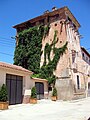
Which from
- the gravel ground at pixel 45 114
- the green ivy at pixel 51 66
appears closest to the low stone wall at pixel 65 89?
the green ivy at pixel 51 66

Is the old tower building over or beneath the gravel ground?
over

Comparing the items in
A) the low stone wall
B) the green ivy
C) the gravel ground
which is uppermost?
the green ivy

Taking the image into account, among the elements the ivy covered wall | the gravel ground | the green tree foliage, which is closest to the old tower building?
the ivy covered wall

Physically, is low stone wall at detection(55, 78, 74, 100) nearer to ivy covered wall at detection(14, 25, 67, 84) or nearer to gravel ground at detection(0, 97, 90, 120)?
ivy covered wall at detection(14, 25, 67, 84)

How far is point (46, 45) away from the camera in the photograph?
2550 cm

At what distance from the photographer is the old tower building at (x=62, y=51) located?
2277cm

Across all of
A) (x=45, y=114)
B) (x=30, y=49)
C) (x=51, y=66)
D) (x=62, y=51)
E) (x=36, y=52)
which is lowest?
(x=45, y=114)

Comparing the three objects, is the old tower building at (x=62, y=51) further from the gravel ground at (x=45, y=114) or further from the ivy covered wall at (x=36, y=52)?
the gravel ground at (x=45, y=114)

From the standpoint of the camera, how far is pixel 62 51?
23.9m

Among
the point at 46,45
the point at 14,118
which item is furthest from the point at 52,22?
the point at 14,118

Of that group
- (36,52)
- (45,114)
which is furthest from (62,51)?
(45,114)

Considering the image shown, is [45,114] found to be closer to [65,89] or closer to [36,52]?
[65,89]

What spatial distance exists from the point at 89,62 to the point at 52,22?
1386cm

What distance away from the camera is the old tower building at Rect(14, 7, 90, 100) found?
2277 cm
